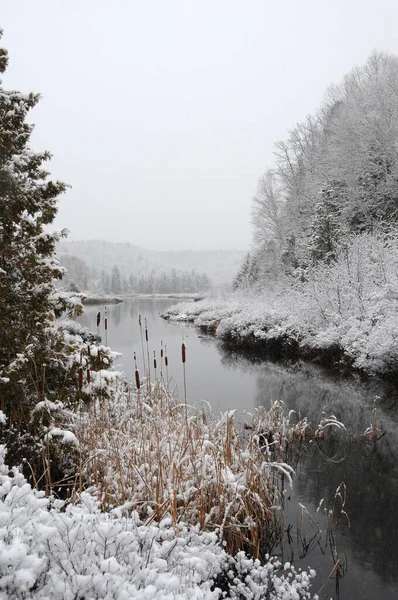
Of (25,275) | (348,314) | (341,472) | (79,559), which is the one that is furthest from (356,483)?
(348,314)

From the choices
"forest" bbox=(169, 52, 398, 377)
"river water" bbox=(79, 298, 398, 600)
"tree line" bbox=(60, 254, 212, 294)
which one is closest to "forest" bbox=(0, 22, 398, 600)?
"river water" bbox=(79, 298, 398, 600)

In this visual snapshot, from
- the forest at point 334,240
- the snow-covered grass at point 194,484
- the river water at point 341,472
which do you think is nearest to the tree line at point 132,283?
the forest at point 334,240

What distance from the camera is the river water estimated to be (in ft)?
12.0

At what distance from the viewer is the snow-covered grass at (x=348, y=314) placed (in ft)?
35.8

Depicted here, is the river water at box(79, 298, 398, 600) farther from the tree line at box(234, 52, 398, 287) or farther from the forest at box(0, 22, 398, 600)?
the tree line at box(234, 52, 398, 287)

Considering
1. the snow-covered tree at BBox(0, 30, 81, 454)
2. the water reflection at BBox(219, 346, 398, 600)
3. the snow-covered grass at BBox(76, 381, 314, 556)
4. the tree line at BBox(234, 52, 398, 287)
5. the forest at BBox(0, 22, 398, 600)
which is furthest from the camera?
the tree line at BBox(234, 52, 398, 287)

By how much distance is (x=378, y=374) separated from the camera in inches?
431

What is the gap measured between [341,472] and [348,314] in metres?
8.93

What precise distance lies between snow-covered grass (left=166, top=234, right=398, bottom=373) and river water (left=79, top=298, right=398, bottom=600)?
41.2 inches

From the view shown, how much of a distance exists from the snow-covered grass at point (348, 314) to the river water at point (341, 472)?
105cm

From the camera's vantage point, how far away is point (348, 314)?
13.7 m

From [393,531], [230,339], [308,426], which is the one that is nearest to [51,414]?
[393,531]

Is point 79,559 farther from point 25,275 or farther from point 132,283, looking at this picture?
point 132,283

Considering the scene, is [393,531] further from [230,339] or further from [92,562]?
[230,339]
